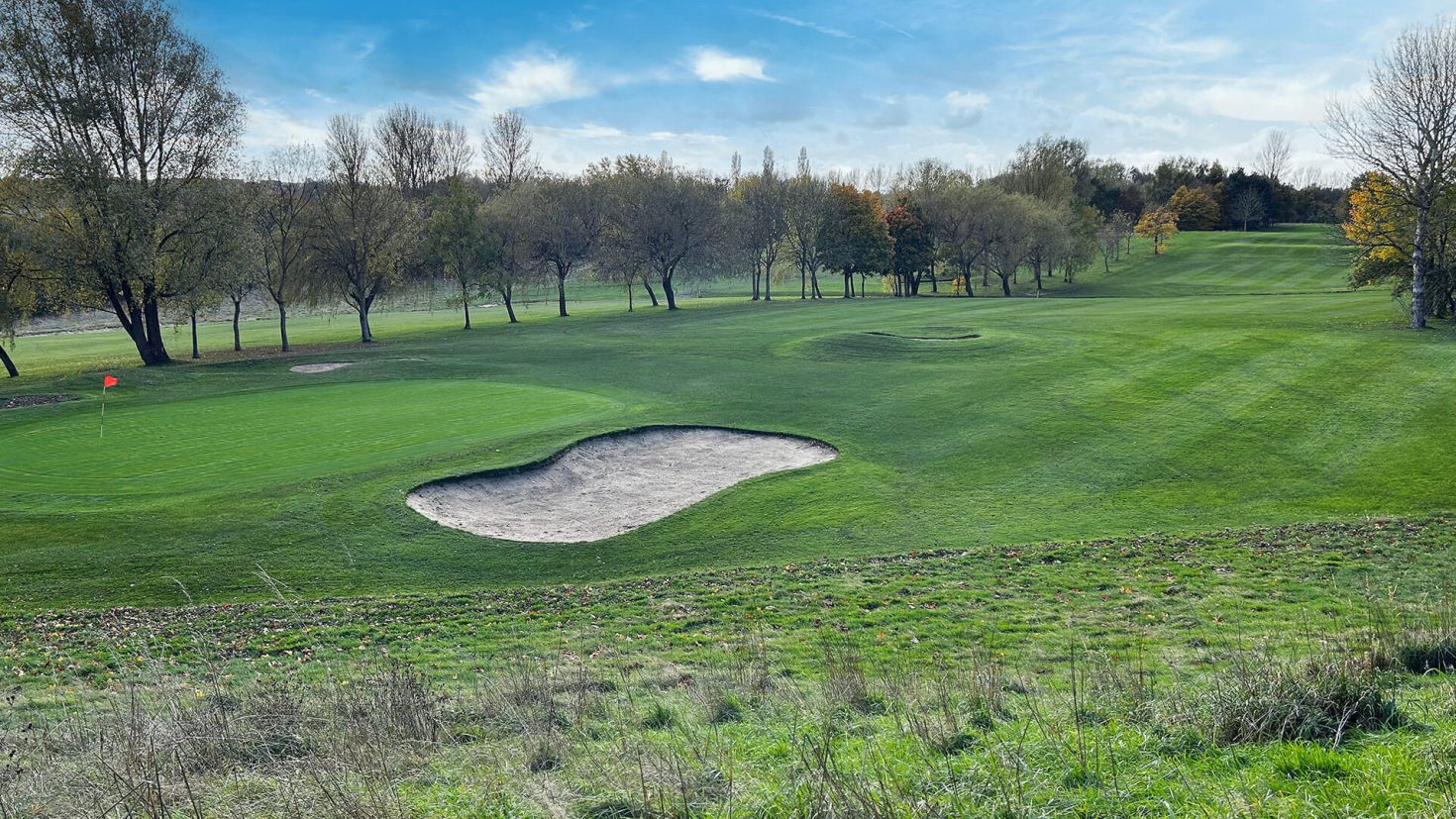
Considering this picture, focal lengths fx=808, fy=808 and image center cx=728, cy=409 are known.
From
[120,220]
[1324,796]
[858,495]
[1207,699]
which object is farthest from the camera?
[120,220]

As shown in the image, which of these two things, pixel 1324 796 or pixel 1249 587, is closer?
pixel 1324 796

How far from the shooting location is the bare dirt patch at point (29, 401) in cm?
3067

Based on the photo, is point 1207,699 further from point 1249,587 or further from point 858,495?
point 858,495

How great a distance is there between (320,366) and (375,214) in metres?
15.3

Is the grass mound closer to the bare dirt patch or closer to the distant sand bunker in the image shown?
the distant sand bunker

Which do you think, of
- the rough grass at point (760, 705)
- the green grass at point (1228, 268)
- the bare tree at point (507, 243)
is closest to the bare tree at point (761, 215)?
the bare tree at point (507, 243)

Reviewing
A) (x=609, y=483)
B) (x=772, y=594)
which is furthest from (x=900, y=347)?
(x=772, y=594)

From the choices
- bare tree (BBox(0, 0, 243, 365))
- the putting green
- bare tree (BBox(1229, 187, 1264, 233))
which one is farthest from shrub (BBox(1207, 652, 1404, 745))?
bare tree (BBox(1229, 187, 1264, 233))

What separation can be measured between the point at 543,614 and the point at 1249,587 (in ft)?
37.3

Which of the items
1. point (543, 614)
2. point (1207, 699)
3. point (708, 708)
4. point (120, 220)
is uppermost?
point (120, 220)

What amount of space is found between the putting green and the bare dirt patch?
193 cm

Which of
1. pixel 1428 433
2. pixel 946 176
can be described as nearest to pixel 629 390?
pixel 1428 433

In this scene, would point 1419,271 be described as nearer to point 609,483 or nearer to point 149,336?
point 609,483

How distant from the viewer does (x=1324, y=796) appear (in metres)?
4.94
